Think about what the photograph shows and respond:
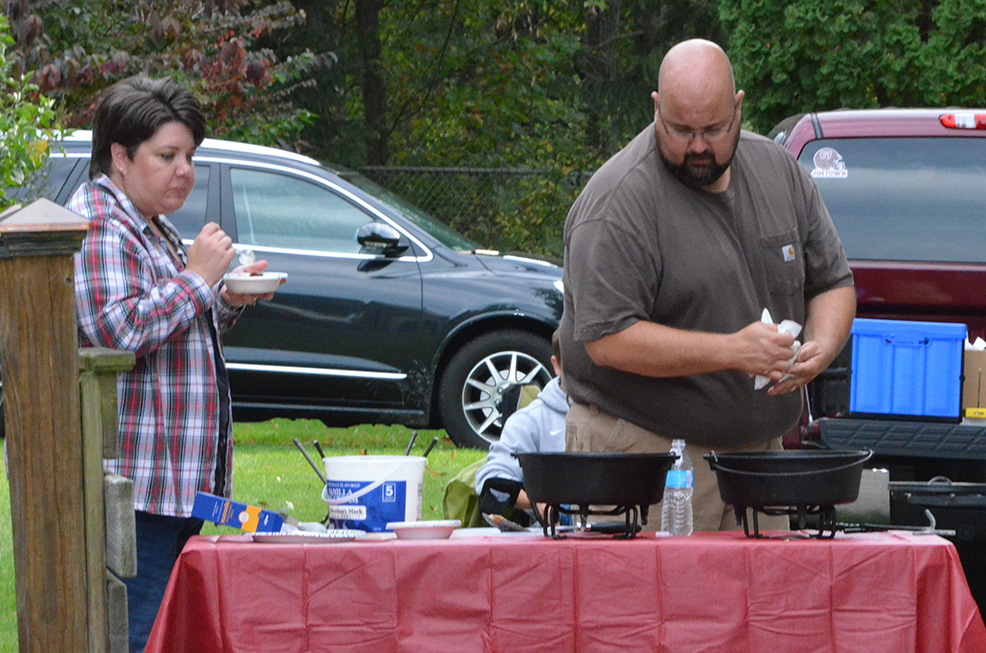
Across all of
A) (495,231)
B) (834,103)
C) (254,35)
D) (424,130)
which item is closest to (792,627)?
(834,103)

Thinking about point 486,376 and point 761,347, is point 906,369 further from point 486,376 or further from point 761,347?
point 486,376

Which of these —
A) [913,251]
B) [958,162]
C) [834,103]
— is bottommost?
[913,251]

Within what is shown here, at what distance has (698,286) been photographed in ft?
12.0

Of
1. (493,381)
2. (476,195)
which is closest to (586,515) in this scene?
(493,381)

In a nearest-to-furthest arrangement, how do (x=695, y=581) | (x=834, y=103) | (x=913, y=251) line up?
(x=695, y=581) → (x=913, y=251) → (x=834, y=103)

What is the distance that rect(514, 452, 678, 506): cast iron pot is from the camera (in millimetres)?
3162

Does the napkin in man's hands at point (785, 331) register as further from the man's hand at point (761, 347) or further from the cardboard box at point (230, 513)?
the cardboard box at point (230, 513)

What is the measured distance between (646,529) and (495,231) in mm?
11740

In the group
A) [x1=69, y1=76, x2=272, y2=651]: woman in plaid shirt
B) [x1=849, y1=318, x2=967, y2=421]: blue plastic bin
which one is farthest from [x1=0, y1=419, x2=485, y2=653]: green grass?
[x1=849, y1=318, x2=967, y2=421]: blue plastic bin

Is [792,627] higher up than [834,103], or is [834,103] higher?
[834,103]

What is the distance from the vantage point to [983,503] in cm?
463

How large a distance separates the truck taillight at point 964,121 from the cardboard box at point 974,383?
978 mm

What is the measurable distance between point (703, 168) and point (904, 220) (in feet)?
7.26

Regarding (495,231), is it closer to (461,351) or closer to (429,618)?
(461,351)
